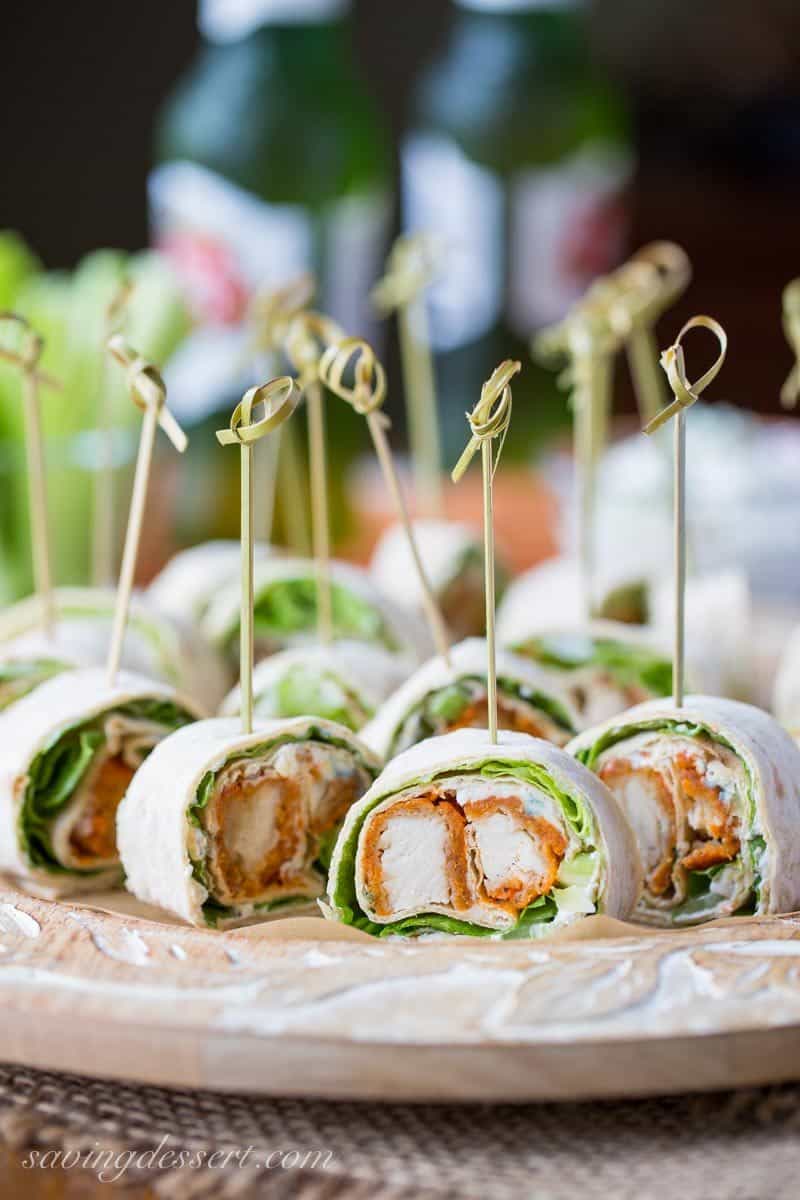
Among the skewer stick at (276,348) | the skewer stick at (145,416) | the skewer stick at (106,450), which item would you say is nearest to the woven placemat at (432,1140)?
the skewer stick at (145,416)

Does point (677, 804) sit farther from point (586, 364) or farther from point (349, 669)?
point (586, 364)

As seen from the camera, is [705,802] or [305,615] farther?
[305,615]

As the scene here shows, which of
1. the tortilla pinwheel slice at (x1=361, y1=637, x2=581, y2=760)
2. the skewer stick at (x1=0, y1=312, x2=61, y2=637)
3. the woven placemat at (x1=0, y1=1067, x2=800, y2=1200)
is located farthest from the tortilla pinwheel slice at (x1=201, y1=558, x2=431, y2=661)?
the woven placemat at (x1=0, y1=1067, x2=800, y2=1200)

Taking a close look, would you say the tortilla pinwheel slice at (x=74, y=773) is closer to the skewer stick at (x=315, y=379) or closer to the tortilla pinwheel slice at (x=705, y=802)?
the skewer stick at (x=315, y=379)

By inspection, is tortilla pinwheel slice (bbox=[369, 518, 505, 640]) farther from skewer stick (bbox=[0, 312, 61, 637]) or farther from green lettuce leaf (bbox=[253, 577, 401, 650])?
→ skewer stick (bbox=[0, 312, 61, 637])

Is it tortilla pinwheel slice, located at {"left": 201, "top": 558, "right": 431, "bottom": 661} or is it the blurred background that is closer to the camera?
tortilla pinwheel slice, located at {"left": 201, "top": 558, "right": 431, "bottom": 661}

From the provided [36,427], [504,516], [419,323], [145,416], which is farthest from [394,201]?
[145,416]

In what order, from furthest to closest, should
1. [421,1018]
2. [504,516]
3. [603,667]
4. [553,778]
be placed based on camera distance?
1. [504,516]
2. [603,667]
3. [553,778]
4. [421,1018]
